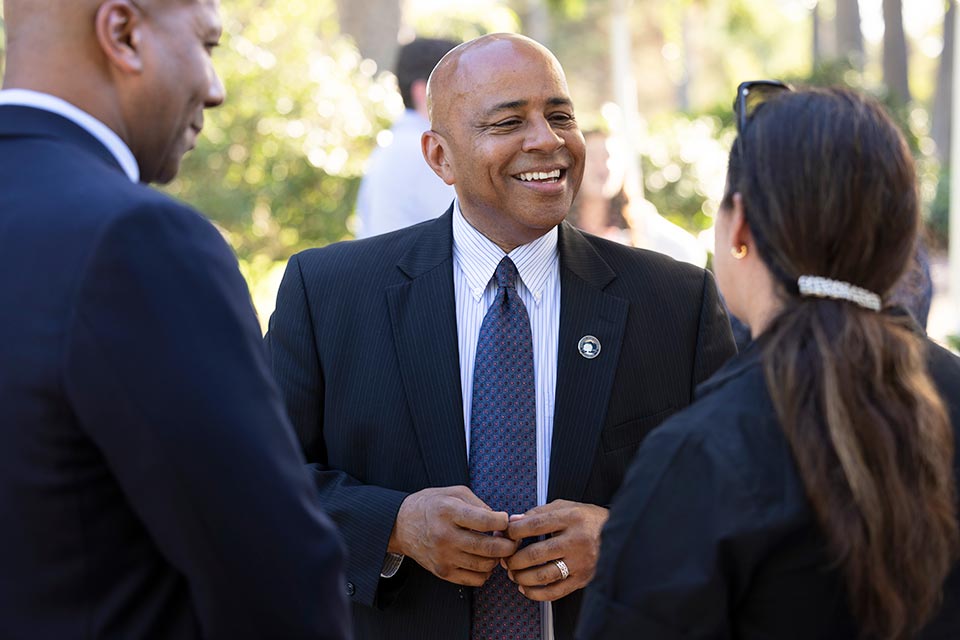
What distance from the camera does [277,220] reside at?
10641 millimetres

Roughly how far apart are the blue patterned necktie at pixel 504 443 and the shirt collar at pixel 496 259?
0.11m

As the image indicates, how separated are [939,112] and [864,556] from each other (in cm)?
3640

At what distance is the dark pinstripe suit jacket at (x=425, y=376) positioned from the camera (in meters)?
2.71

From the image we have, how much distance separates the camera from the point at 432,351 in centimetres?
283

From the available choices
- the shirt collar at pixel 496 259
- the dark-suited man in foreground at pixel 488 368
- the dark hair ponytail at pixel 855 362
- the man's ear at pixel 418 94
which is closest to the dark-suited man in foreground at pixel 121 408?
the dark hair ponytail at pixel 855 362

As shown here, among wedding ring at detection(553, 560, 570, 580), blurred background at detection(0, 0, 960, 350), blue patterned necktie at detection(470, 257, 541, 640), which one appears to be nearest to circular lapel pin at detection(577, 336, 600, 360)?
blue patterned necktie at detection(470, 257, 541, 640)

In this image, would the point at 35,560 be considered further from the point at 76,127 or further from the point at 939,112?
the point at 939,112

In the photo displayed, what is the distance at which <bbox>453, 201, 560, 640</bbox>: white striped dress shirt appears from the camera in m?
2.78

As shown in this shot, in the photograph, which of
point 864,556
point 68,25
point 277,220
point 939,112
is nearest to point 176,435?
point 68,25

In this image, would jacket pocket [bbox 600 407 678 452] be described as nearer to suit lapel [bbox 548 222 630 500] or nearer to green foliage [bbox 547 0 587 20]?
suit lapel [bbox 548 222 630 500]

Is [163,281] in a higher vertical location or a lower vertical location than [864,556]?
higher

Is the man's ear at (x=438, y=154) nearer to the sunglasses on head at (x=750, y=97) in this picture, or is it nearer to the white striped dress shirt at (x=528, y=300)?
the white striped dress shirt at (x=528, y=300)

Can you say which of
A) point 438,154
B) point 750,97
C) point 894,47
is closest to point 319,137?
point 438,154

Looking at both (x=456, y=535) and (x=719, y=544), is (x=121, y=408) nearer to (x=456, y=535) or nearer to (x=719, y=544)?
(x=719, y=544)
